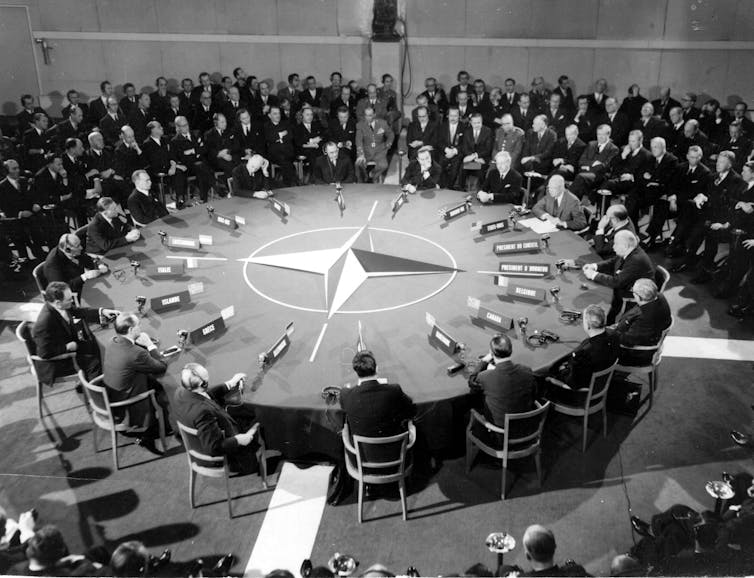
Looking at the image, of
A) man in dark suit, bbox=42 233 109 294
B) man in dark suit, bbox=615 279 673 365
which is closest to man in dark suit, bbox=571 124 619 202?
man in dark suit, bbox=615 279 673 365

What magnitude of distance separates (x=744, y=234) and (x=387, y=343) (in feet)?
15.7

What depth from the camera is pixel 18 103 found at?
14.0m

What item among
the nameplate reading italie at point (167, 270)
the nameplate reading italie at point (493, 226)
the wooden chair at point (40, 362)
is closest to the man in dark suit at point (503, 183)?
the nameplate reading italie at point (493, 226)

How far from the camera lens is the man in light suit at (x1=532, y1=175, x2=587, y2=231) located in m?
7.14

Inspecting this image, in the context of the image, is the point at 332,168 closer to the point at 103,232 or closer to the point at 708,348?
the point at 103,232

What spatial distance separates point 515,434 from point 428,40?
1074cm

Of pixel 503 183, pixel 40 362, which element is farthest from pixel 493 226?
pixel 40 362

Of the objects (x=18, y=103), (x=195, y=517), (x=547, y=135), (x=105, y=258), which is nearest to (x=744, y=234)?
(x=547, y=135)

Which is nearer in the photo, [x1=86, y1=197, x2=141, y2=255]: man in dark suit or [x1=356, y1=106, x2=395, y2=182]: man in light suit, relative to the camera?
[x1=86, y1=197, x2=141, y2=255]: man in dark suit

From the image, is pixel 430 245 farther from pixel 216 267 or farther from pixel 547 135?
pixel 547 135

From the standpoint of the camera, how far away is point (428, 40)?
1320 centimetres

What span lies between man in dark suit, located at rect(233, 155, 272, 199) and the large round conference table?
0.24 meters

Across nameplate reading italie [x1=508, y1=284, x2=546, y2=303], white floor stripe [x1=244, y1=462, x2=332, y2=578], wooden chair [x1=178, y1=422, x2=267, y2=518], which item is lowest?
white floor stripe [x1=244, y1=462, x2=332, y2=578]

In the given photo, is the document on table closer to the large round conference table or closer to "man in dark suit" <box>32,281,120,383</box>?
the large round conference table
